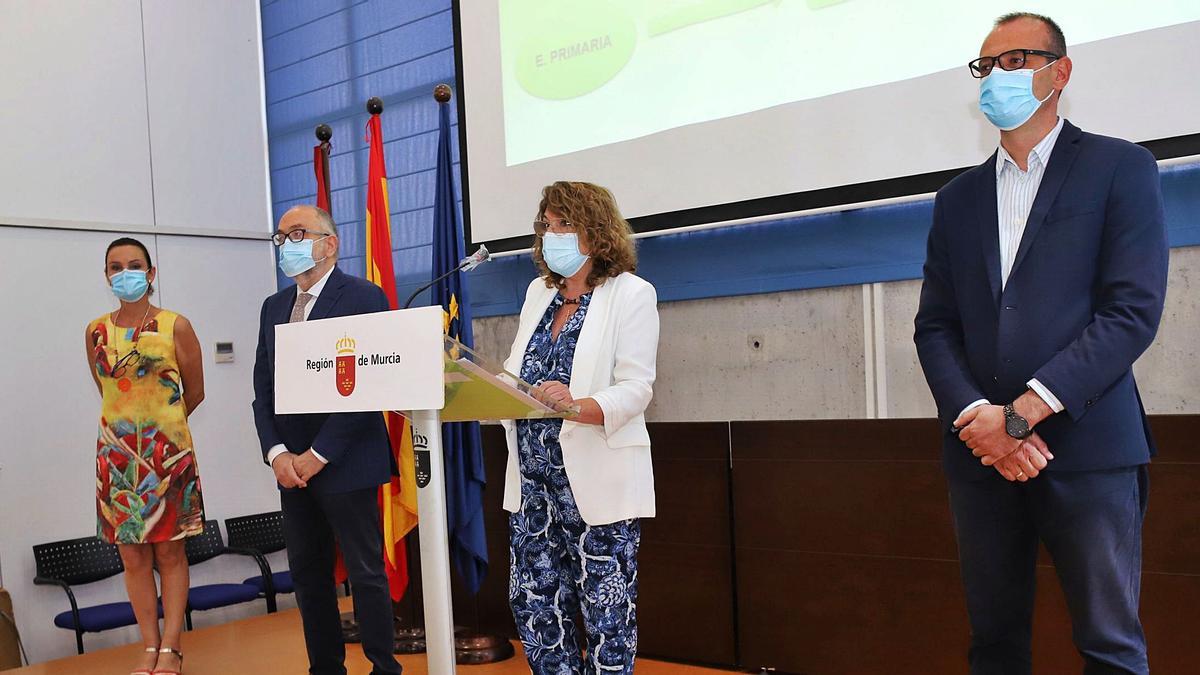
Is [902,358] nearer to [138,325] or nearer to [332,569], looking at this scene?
[332,569]

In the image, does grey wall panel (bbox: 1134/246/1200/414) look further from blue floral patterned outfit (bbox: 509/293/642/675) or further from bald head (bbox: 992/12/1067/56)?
blue floral patterned outfit (bbox: 509/293/642/675)

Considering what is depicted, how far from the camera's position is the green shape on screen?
3982mm

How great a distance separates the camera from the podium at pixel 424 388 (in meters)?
1.83

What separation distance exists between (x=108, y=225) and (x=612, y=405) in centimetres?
412

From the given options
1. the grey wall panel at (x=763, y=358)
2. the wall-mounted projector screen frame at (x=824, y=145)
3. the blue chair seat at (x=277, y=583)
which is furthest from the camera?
the blue chair seat at (x=277, y=583)

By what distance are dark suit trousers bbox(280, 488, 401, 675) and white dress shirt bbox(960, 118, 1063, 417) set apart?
6.42ft

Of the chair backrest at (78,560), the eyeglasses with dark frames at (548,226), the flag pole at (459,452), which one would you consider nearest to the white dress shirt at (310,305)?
the flag pole at (459,452)

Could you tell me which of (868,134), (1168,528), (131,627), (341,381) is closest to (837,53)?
(868,134)

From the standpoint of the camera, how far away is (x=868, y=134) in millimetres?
3371

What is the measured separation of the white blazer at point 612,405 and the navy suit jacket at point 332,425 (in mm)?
686

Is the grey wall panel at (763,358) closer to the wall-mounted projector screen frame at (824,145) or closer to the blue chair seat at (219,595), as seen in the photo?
the wall-mounted projector screen frame at (824,145)

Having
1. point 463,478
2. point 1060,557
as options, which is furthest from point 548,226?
point 463,478

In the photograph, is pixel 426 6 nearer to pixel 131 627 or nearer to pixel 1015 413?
pixel 131 627

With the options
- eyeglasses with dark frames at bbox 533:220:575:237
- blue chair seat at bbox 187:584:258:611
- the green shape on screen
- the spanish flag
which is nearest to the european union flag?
the spanish flag
